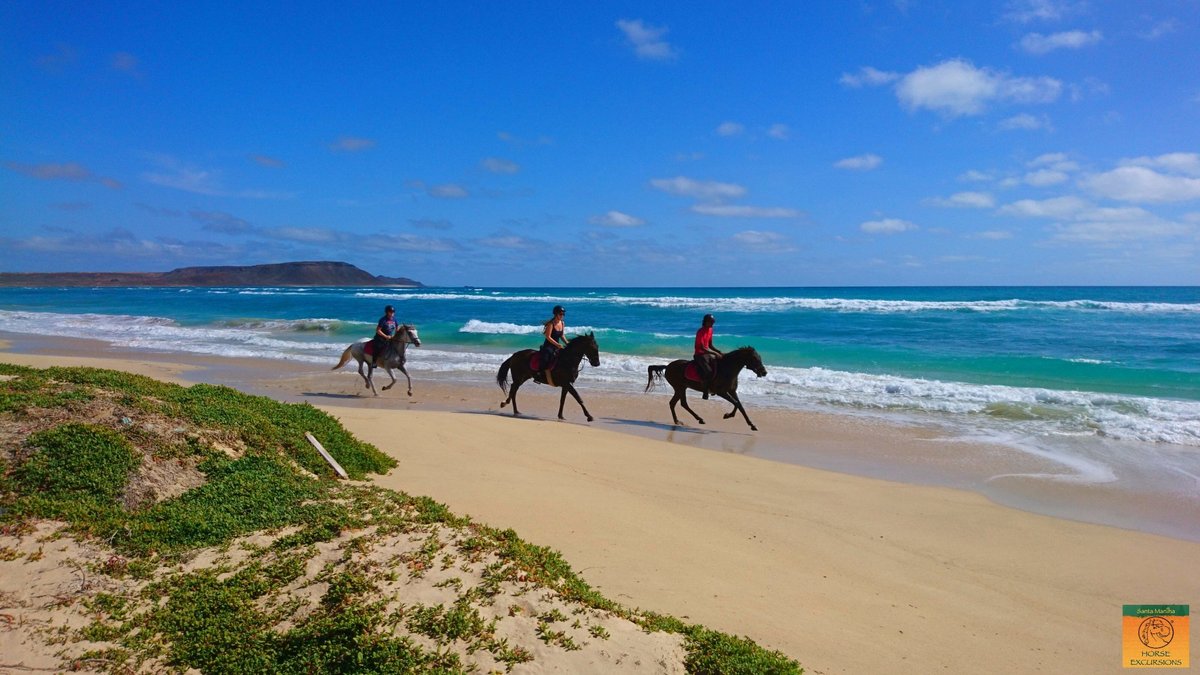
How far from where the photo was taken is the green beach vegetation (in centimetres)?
386

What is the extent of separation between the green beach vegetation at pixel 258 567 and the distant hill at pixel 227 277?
159118 mm

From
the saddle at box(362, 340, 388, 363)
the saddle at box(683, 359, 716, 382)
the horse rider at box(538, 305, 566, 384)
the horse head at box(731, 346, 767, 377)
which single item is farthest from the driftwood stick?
the saddle at box(362, 340, 388, 363)

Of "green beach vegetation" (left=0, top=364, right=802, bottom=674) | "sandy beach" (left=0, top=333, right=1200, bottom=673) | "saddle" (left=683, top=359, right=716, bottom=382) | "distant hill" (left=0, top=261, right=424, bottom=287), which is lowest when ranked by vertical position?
"sandy beach" (left=0, top=333, right=1200, bottom=673)

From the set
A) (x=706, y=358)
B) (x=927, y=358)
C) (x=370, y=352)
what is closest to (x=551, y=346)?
(x=706, y=358)

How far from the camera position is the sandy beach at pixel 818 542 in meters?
4.84

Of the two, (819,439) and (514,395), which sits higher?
(514,395)

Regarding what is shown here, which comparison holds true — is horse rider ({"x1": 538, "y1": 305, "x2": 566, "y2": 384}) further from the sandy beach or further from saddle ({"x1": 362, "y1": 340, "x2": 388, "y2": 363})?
saddle ({"x1": 362, "y1": 340, "x2": 388, "y2": 363})

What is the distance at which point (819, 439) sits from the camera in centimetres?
1189

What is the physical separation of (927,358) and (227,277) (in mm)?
164802

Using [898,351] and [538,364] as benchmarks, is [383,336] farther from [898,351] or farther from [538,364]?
[898,351]

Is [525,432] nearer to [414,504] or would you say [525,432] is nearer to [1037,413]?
[414,504]

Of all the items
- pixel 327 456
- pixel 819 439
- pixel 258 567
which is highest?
pixel 327 456

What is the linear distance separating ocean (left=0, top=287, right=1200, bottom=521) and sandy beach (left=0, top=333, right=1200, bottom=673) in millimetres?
2915

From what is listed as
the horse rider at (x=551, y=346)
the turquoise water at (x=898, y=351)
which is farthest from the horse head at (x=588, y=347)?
the turquoise water at (x=898, y=351)
